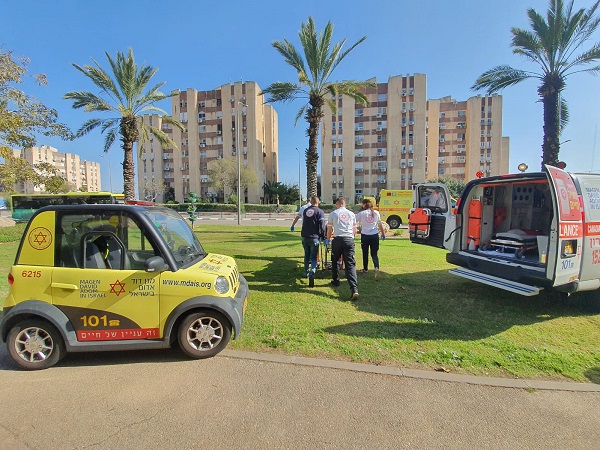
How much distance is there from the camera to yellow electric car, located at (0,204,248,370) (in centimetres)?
317

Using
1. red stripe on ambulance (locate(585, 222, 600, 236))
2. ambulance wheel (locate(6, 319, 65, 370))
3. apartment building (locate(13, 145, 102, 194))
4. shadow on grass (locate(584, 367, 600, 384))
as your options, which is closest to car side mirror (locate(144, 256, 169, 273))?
ambulance wheel (locate(6, 319, 65, 370))

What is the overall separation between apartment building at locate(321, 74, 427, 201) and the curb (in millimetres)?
56807

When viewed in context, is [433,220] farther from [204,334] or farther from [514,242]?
[204,334]

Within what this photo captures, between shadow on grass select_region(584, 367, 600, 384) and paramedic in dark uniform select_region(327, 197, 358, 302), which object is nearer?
shadow on grass select_region(584, 367, 600, 384)

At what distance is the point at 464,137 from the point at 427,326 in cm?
6839

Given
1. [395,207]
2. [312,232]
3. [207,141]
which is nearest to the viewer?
[312,232]

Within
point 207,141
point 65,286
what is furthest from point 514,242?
point 207,141

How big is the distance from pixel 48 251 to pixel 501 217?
7535 mm

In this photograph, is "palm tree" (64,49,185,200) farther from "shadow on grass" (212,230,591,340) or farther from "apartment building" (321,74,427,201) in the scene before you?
"apartment building" (321,74,427,201)

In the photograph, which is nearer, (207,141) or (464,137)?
(464,137)

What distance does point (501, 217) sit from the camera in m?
6.49

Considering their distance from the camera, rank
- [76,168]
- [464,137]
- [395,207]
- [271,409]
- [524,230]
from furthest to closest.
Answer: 1. [76,168]
2. [464,137]
3. [395,207]
4. [524,230]
5. [271,409]

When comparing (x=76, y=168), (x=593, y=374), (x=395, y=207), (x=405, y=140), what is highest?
(x=76, y=168)

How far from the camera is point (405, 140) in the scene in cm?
5853
